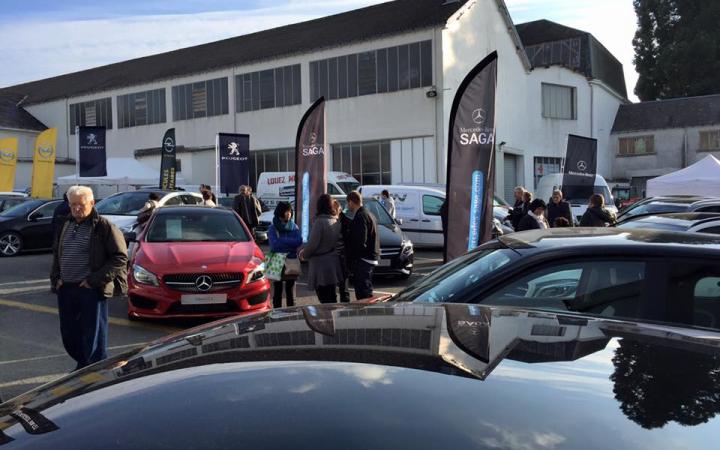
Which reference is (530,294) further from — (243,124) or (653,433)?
(243,124)

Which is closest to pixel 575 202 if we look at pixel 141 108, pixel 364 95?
pixel 364 95

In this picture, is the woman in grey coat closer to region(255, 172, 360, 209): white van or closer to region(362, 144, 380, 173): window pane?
region(255, 172, 360, 209): white van

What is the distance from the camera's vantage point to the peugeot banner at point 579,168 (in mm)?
14523

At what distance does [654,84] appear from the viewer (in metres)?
55.8

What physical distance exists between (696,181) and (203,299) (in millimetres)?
20973

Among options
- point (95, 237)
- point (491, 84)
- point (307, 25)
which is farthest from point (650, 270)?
point (307, 25)

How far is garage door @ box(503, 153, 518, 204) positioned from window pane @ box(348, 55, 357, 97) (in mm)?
8861

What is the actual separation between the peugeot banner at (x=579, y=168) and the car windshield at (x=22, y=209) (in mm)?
13311

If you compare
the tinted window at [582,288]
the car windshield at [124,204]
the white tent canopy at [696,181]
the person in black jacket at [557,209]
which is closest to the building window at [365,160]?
the white tent canopy at [696,181]

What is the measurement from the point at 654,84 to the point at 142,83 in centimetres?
4401

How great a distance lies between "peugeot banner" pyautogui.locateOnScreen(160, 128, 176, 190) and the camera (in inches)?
969

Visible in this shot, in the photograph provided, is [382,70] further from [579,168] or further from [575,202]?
[579,168]

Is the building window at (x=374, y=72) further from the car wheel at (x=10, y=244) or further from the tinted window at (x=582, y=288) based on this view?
the tinted window at (x=582, y=288)

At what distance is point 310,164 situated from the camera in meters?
13.0
